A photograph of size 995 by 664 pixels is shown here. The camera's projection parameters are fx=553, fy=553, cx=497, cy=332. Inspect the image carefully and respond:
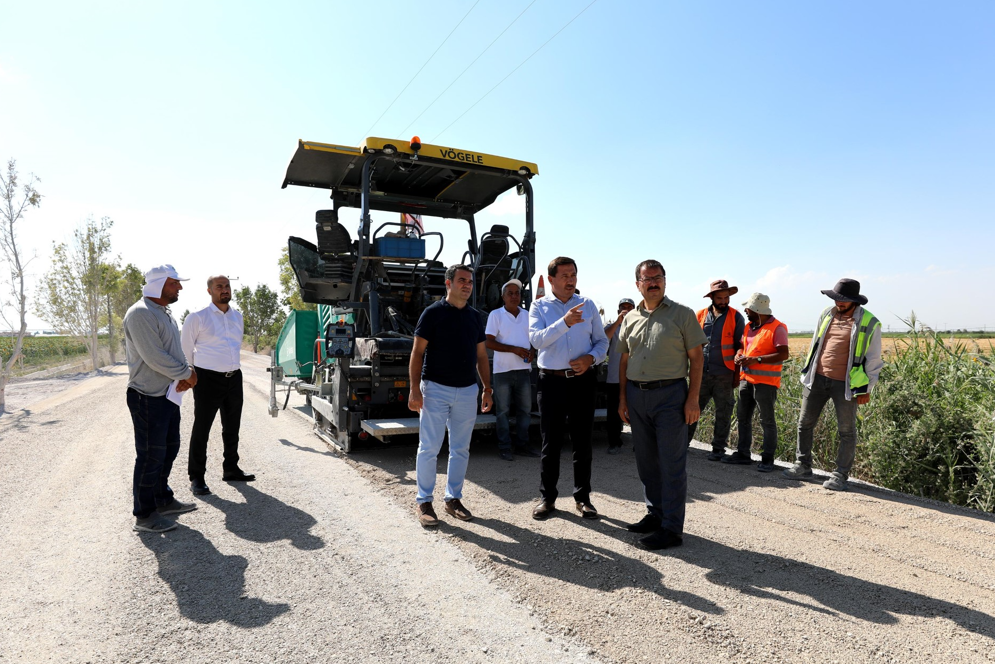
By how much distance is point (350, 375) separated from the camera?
19.5 feet

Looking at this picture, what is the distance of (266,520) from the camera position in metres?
4.04

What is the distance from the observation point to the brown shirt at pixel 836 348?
4.94 metres

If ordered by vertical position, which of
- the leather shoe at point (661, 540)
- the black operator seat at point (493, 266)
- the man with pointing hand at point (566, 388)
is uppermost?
the black operator seat at point (493, 266)

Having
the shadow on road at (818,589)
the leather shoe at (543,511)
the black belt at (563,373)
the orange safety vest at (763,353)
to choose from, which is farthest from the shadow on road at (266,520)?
the orange safety vest at (763,353)

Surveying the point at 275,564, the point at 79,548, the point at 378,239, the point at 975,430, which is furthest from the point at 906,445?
the point at 79,548

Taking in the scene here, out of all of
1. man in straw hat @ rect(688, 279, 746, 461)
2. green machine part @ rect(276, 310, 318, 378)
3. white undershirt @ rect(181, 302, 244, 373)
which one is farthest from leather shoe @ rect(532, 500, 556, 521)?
green machine part @ rect(276, 310, 318, 378)

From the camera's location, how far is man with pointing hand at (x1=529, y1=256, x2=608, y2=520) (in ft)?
13.4

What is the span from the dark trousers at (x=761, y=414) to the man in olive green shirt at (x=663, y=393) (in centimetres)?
228

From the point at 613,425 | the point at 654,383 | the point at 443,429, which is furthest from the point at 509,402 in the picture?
the point at 654,383

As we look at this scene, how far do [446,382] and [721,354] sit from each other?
132 inches

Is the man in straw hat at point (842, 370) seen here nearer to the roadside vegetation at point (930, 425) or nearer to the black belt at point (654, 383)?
the roadside vegetation at point (930, 425)

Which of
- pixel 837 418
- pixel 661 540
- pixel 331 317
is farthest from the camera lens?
pixel 331 317

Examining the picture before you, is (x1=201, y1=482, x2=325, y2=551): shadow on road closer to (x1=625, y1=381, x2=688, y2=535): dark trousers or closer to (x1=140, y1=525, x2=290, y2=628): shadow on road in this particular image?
(x1=140, y1=525, x2=290, y2=628): shadow on road

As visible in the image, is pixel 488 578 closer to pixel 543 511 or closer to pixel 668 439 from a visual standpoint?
pixel 543 511
